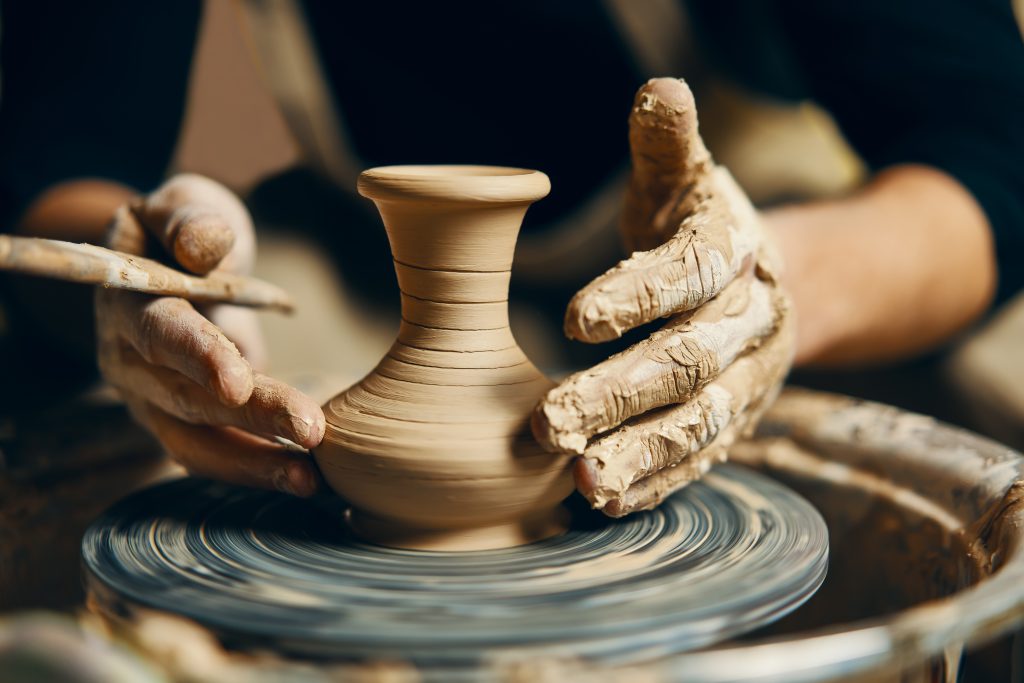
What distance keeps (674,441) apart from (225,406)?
0.46 metres

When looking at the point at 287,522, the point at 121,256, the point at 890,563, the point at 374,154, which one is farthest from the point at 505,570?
the point at 374,154

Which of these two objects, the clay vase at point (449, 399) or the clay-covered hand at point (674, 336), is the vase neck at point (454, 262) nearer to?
the clay vase at point (449, 399)

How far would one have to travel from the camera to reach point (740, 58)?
2.11m

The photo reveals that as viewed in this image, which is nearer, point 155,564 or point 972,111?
point 155,564

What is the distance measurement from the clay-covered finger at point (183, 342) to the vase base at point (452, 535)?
0.19m

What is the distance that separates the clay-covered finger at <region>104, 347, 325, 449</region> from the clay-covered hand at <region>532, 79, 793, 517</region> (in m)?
0.23

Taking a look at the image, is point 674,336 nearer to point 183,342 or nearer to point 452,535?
point 452,535

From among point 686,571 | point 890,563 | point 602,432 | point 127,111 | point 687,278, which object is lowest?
point 890,563

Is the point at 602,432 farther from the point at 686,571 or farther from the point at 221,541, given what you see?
the point at 221,541

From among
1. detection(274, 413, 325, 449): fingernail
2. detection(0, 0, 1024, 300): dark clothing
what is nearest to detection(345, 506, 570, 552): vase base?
detection(274, 413, 325, 449): fingernail

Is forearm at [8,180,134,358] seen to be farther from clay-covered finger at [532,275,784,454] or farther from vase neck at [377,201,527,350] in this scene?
clay-covered finger at [532,275,784,454]

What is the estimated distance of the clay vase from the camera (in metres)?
0.87

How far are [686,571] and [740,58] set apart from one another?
1.56m

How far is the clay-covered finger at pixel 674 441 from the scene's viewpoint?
87cm
